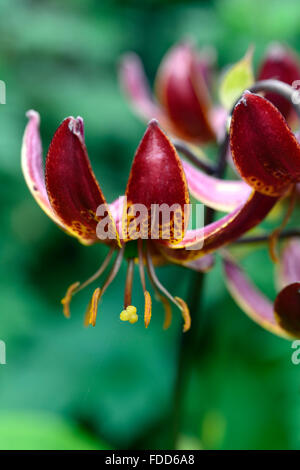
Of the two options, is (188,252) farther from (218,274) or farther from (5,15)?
(5,15)

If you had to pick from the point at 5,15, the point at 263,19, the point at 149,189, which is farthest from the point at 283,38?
the point at 149,189

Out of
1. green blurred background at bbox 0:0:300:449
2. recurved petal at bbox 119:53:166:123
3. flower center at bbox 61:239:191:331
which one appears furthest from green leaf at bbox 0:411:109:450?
recurved petal at bbox 119:53:166:123

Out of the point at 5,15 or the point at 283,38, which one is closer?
the point at 283,38

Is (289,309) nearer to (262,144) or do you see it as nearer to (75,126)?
(262,144)

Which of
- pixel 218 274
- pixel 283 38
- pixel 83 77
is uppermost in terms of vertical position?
pixel 83 77

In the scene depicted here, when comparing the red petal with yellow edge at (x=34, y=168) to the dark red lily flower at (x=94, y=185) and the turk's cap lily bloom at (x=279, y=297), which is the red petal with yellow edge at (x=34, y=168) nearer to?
the dark red lily flower at (x=94, y=185)
